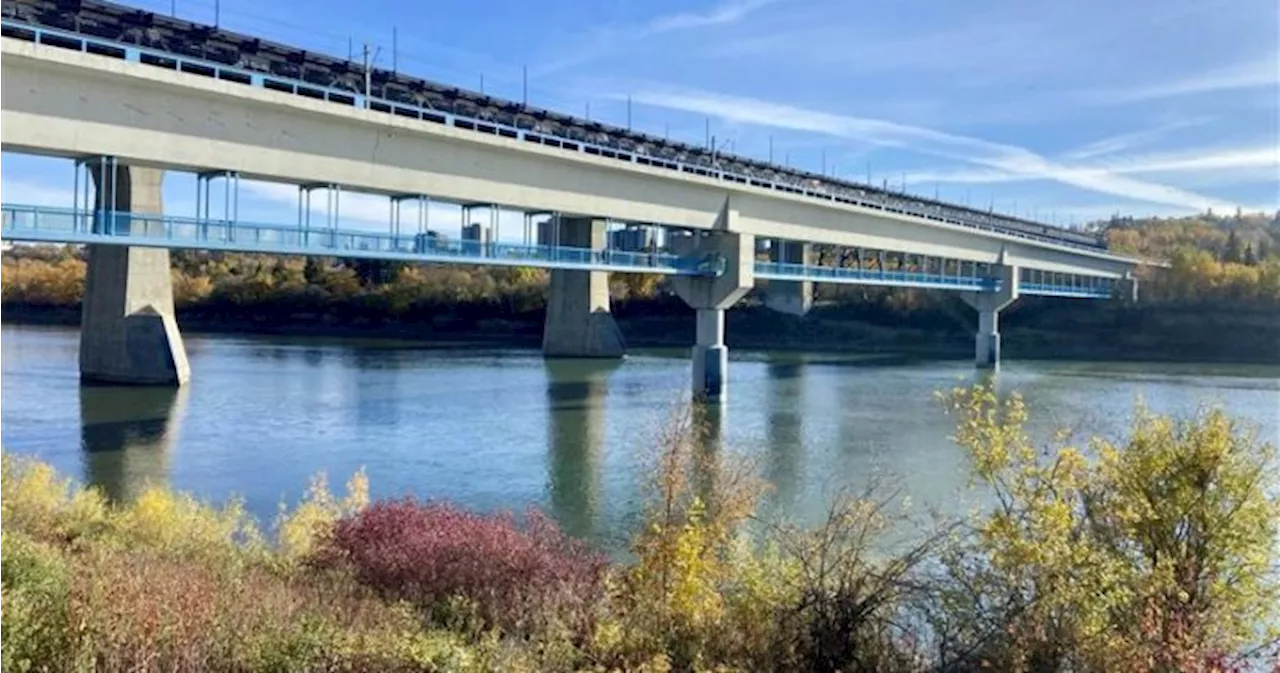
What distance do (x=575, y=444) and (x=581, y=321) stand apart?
1281 inches

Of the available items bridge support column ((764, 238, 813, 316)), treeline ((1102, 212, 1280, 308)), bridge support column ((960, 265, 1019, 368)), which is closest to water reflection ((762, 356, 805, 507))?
bridge support column ((960, 265, 1019, 368))

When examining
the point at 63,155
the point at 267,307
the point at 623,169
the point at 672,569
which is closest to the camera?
the point at 672,569

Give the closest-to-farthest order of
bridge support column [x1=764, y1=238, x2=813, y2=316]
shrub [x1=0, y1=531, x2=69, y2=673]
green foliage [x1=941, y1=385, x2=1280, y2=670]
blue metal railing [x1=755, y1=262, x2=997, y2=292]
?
shrub [x1=0, y1=531, x2=69, y2=673]
green foliage [x1=941, y1=385, x2=1280, y2=670]
blue metal railing [x1=755, y1=262, x2=997, y2=292]
bridge support column [x1=764, y1=238, x2=813, y2=316]

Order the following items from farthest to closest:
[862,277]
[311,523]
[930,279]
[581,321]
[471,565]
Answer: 1. [581,321]
2. [930,279]
3. [862,277]
4. [311,523]
5. [471,565]

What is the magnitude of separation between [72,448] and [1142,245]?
98.6 meters

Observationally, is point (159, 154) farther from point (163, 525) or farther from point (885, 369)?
point (885, 369)

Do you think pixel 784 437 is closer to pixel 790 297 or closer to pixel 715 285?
pixel 715 285

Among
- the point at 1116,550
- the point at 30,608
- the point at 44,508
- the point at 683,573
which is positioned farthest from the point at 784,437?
the point at 30,608

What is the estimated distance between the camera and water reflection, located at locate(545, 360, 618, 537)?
1884 centimetres

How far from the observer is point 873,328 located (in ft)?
257

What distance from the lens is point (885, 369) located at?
185 ft

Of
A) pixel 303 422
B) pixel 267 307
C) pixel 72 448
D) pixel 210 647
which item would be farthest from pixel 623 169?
pixel 267 307

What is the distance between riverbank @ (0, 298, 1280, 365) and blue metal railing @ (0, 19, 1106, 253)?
1288 centimetres

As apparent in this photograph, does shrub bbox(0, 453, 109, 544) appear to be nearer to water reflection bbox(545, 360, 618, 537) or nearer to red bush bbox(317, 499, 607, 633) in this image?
red bush bbox(317, 499, 607, 633)
